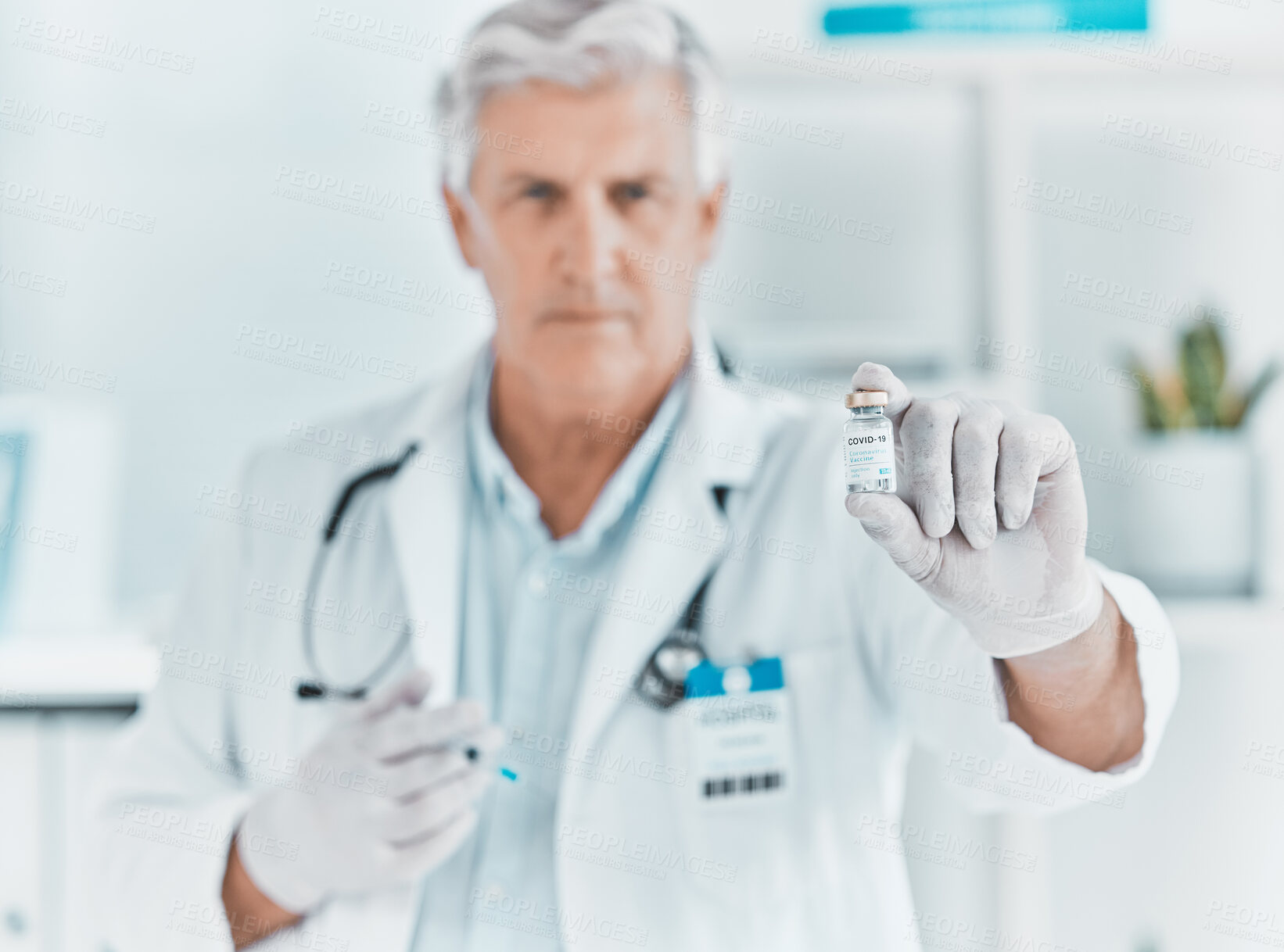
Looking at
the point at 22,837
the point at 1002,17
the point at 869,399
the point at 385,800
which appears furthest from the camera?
the point at 1002,17

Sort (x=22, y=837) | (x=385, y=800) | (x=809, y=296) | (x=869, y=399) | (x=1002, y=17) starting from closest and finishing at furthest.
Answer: (x=869, y=399), (x=385, y=800), (x=22, y=837), (x=1002, y=17), (x=809, y=296)

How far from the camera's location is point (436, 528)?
961 mm

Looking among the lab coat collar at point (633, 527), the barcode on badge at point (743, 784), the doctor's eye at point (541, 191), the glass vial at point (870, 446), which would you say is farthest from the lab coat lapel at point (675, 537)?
the glass vial at point (870, 446)

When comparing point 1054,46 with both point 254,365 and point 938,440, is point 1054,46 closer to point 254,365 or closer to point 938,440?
point 938,440

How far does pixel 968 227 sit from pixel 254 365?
3.57 ft

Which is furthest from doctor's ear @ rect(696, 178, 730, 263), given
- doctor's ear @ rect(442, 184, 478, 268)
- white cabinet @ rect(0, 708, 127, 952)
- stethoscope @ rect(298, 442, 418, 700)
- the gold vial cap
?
white cabinet @ rect(0, 708, 127, 952)

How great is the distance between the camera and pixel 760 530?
93cm

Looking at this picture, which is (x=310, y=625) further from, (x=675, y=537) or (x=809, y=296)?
(x=809, y=296)

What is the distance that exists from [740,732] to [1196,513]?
692 millimetres

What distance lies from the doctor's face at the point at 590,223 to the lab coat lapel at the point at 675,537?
0.26 ft

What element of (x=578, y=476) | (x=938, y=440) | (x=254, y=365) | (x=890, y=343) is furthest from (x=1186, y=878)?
(x=254, y=365)

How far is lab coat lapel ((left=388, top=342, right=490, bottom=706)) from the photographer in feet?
3.00

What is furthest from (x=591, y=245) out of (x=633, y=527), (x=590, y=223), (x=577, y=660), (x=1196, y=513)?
(x=1196, y=513)

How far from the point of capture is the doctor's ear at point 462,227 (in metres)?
1.01
